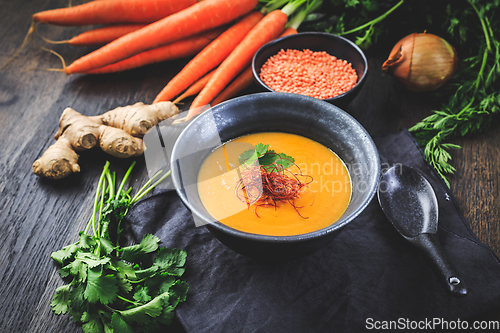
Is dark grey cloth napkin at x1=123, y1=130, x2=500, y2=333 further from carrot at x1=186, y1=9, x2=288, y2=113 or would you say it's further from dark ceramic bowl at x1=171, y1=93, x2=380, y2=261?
carrot at x1=186, y1=9, x2=288, y2=113

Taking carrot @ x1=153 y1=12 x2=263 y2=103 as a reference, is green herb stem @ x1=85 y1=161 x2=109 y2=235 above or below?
below

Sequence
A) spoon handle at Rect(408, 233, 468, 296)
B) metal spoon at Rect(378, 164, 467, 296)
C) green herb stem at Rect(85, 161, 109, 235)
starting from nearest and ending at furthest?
spoon handle at Rect(408, 233, 468, 296) → metal spoon at Rect(378, 164, 467, 296) → green herb stem at Rect(85, 161, 109, 235)

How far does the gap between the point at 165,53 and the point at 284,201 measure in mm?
1500

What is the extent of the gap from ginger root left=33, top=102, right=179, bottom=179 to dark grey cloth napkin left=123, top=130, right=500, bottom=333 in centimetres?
41

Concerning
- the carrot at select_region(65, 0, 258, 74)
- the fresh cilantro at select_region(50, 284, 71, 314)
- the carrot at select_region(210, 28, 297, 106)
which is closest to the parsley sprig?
the fresh cilantro at select_region(50, 284, 71, 314)

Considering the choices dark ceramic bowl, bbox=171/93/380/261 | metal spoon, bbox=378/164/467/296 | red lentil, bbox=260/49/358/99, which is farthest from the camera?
red lentil, bbox=260/49/358/99

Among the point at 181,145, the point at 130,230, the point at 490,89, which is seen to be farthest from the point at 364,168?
the point at 490,89

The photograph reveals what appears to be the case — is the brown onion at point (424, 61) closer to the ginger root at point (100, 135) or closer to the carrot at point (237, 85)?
the carrot at point (237, 85)

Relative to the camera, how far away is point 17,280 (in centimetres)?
133

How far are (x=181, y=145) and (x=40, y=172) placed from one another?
2.91 feet

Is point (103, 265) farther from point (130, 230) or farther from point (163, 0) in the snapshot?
point (163, 0)

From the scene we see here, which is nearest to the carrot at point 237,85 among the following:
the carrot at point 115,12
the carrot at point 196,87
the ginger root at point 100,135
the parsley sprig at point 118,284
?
the carrot at point 196,87

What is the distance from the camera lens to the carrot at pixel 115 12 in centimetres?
223

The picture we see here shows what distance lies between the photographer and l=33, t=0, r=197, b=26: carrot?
2.23m
